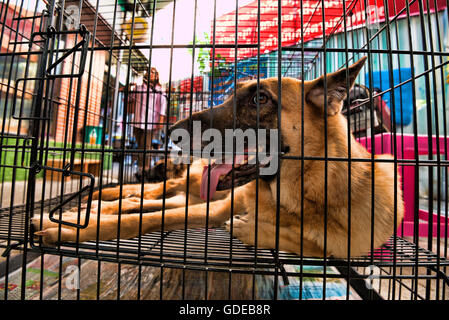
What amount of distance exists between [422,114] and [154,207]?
6.38m

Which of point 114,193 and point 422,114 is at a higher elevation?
point 422,114

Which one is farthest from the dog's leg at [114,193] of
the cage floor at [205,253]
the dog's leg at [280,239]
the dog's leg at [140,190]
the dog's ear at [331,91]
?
the dog's ear at [331,91]

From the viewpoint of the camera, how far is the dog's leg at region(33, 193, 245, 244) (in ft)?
3.61

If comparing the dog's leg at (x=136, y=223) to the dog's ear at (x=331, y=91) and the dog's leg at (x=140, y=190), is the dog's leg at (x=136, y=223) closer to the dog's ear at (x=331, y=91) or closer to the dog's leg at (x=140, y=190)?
the dog's leg at (x=140, y=190)

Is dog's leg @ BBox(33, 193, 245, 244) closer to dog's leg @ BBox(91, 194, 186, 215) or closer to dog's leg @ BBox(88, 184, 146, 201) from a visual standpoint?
dog's leg @ BBox(91, 194, 186, 215)

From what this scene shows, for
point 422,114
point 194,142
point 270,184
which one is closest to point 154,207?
point 194,142

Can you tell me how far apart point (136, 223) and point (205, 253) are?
0.54m

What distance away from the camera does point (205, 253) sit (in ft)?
3.07

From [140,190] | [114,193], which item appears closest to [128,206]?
[114,193]

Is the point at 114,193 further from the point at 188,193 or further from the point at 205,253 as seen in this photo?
the point at 205,253

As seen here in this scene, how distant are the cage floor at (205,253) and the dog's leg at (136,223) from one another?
44 millimetres

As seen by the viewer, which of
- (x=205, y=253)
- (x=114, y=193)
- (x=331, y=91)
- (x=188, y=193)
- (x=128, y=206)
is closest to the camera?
(x=205, y=253)
